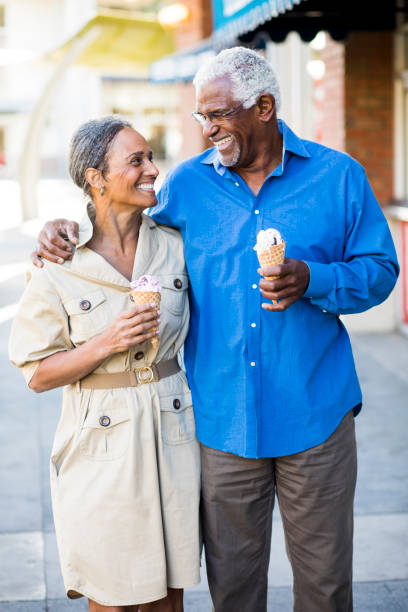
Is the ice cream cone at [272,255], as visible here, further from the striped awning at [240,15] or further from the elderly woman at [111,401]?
the striped awning at [240,15]

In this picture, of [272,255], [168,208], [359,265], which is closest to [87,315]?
[168,208]

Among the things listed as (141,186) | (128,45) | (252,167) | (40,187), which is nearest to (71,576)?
(141,186)

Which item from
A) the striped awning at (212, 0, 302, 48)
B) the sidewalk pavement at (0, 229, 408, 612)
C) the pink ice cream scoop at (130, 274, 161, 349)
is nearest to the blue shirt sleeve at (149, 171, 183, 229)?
the pink ice cream scoop at (130, 274, 161, 349)

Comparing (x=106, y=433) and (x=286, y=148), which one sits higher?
(x=286, y=148)

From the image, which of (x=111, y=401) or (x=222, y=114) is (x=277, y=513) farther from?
(x=222, y=114)

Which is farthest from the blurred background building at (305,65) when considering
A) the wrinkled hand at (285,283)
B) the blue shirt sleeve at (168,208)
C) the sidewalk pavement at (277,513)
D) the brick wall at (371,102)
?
the sidewalk pavement at (277,513)

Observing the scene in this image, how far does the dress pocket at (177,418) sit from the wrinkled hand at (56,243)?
1.87ft

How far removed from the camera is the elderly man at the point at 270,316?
278cm

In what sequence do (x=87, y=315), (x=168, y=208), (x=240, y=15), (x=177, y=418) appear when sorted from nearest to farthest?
(x=87, y=315) < (x=177, y=418) < (x=168, y=208) < (x=240, y=15)

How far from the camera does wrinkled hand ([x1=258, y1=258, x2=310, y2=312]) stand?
2482 millimetres

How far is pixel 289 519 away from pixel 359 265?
0.92m

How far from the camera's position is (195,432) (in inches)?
114

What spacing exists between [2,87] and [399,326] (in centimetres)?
4092

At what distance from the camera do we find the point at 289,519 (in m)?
2.96
